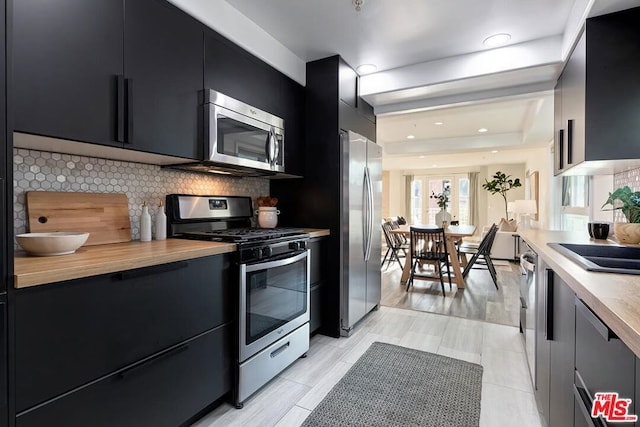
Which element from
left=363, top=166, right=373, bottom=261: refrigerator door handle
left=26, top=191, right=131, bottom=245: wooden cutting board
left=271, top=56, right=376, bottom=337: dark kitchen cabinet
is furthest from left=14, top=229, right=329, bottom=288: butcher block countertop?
left=363, top=166, right=373, bottom=261: refrigerator door handle

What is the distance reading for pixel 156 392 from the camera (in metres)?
1.38

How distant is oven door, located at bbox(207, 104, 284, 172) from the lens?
6.40ft

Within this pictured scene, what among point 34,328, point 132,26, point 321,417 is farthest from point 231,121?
point 321,417

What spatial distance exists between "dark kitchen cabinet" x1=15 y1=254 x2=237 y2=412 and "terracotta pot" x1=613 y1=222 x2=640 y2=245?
2265 millimetres

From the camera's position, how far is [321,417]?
168 cm

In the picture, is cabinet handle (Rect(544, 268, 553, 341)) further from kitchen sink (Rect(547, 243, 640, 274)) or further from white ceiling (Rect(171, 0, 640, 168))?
white ceiling (Rect(171, 0, 640, 168))

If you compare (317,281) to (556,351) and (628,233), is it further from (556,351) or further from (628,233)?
(628,233)

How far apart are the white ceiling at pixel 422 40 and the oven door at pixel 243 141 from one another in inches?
21.4

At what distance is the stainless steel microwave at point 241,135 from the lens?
1934mm

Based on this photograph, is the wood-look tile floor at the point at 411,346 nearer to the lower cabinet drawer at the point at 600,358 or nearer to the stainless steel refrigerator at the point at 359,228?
the stainless steel refrigerator at the point at 359,228

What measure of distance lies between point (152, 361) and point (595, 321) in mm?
1574

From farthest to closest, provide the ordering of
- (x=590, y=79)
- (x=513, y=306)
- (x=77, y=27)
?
1. (x=513, y=306)
2. (x=590, y=79)
3. (x=77, y=27)

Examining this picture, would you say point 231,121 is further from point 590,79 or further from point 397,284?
point 397,284

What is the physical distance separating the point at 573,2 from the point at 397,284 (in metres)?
3.52
